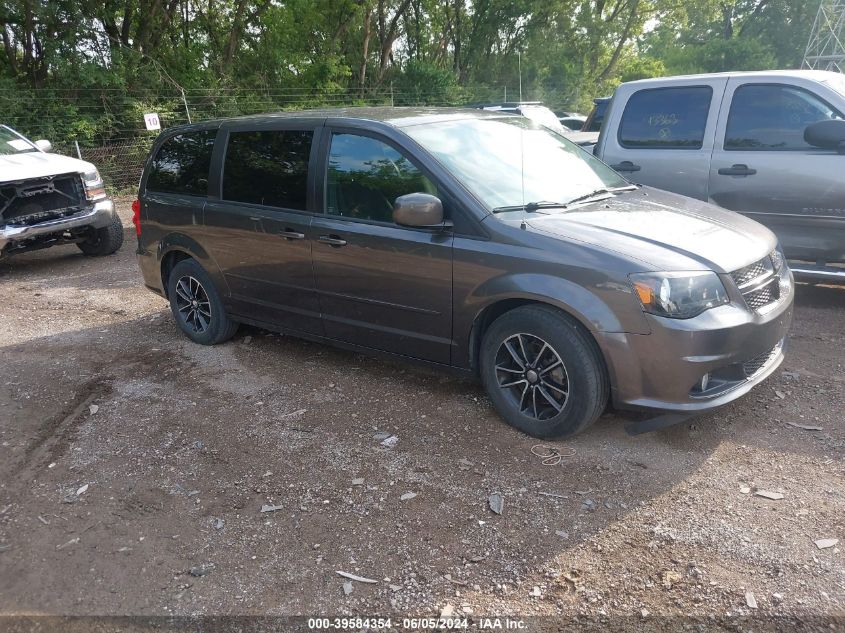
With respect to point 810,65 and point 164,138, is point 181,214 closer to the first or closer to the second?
point 164,138

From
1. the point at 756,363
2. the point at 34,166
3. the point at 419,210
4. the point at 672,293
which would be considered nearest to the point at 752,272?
the point at 756,363

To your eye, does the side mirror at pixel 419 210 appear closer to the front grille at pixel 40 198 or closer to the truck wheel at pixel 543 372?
the truck wheel at pixel 543 372

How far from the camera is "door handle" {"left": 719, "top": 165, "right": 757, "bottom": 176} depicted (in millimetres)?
5820

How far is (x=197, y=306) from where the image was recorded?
225 inches

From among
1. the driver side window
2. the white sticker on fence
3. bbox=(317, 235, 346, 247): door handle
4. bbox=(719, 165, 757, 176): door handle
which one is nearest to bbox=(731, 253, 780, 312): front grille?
the driver side window

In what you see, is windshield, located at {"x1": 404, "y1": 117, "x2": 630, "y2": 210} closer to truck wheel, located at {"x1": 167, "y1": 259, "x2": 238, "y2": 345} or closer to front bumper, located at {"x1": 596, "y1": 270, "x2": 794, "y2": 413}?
front bumper, located at {"x1": 596, "y1": 270, "x2": 794, "y2": 413}

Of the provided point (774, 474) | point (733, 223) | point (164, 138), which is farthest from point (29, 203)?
point (774, 474)

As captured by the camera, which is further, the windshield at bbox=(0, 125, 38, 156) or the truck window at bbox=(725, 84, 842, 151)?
the windshield at bbox=(0, 125, 38, 156)

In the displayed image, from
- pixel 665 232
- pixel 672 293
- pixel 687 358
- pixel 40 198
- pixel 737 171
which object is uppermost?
pixel 737 171

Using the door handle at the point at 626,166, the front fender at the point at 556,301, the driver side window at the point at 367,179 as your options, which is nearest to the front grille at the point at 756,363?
the front fender at the point at 556,301

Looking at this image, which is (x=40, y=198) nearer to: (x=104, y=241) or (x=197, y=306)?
(x=104, y=241)

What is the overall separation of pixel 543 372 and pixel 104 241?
25.4 feet

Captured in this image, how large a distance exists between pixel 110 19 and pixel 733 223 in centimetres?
1845

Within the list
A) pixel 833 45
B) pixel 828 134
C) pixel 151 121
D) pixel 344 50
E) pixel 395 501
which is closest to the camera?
pixel 395 501
